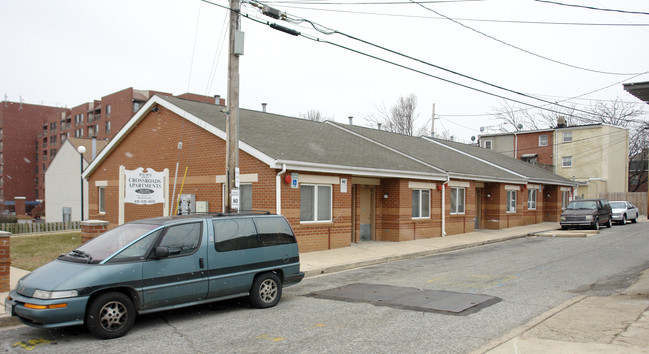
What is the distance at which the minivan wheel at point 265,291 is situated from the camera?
28.2 ft

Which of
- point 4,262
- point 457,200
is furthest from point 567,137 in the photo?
point 4,262

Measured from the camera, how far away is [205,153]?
56.7 feet

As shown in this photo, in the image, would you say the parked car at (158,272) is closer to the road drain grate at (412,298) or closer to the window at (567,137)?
the road drain grate at (412,298)

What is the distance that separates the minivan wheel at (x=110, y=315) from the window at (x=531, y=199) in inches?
1090

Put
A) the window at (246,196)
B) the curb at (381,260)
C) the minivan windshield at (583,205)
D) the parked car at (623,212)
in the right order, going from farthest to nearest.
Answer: the parked car at (623,212) < the minivan windshield at (583,205) < the window at (246,196) < the curb at (381,260)

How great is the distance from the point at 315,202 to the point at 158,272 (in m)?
8.63

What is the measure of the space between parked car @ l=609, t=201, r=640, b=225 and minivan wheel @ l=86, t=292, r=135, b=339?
30.6 m

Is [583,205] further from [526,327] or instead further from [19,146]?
[19,146]

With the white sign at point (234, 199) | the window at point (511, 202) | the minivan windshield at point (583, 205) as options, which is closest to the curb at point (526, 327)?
the white sign at point (234, 199)

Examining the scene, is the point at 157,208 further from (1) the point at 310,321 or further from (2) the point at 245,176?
(1) the point at 310,321

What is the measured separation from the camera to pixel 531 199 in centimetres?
3077

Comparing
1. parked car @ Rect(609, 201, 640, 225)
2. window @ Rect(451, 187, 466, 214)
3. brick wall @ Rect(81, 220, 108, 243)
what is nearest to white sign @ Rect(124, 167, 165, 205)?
brick wall @ Rect(81, 220, 108, 243)

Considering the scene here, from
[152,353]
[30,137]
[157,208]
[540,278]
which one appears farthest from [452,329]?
[30,137]

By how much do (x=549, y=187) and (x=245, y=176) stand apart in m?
25.3
